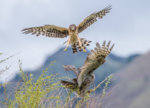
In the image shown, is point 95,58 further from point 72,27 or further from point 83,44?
point 72,27

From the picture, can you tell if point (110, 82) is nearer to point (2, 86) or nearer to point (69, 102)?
point (69, 102)

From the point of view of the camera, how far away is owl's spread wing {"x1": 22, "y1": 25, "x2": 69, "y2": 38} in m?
6.22

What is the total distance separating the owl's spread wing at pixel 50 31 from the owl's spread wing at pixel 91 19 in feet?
0.83

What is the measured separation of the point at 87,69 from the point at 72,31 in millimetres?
1561

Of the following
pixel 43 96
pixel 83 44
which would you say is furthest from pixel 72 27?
pixel 43 96

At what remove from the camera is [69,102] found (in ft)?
16.2

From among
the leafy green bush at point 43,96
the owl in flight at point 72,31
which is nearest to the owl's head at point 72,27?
the owl in flight at point 72,31

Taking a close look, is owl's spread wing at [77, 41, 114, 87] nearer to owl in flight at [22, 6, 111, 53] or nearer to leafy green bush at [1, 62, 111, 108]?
leafy green bush at [1, 62, 111, 108]

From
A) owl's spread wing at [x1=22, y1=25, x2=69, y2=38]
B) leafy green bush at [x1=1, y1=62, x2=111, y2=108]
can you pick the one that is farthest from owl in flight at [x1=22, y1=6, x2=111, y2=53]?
leafy green bush at [x1=1, y1=62, x2=111, y2=108]

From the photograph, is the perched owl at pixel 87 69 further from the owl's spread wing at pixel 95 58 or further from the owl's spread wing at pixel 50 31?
the owl's spread wing at pixel 50 31

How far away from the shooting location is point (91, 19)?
6621 mm

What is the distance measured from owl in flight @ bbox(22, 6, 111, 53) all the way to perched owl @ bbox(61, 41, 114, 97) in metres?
0.97

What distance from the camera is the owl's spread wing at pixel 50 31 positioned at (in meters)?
6.22

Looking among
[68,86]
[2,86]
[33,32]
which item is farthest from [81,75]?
[33,32]
